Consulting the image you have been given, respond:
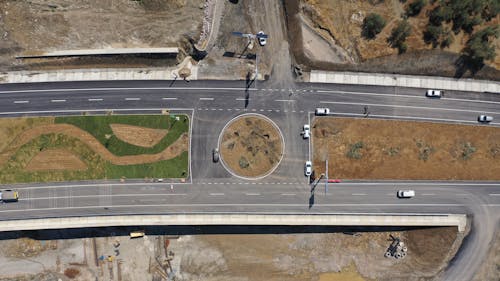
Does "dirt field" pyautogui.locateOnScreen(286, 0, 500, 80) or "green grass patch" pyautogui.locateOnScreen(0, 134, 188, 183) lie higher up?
"dirt field" pyautogui.locateOnScreen(286, 0, 500, 80)

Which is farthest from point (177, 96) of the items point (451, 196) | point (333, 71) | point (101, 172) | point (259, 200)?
point (451, 196)

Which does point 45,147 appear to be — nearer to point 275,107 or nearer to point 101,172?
point 101,172

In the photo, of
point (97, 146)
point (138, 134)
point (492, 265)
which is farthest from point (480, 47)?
point (97, 146)

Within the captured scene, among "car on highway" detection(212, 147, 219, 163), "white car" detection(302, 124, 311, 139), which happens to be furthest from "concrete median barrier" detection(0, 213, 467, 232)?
"white car" detection(302, 124, 311, 139)

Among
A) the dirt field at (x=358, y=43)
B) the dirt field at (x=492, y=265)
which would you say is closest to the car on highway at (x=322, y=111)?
the dirt field at (x=358, y=43)

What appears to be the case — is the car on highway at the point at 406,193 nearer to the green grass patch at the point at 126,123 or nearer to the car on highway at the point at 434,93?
the car on highway at the point at 434,93

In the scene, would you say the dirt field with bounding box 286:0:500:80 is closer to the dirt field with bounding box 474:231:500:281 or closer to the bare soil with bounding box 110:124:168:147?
the bare soil with bounding box 110:124:168:147

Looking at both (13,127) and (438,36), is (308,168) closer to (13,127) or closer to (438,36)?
(438,36)
